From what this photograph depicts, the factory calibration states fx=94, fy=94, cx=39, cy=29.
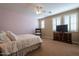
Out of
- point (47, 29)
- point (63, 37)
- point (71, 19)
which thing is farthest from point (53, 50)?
point (63, 37)

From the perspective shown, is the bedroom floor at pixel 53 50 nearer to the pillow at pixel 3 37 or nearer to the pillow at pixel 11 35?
the pillow at pixel 11 35

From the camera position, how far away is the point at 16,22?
8.14 ft

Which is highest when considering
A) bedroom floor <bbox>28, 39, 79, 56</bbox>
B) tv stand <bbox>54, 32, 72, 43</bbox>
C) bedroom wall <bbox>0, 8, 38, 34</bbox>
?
bedroom wall <bbox>0, 8, 38, 34</bbox>

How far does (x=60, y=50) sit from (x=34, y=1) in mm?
1468

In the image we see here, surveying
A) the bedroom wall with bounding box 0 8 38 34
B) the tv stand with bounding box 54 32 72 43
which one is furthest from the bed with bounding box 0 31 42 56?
the tv stand with bounding box 54 32 72 43

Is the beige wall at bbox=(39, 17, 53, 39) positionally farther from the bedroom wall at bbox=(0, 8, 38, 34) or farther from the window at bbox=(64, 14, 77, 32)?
the window at bbox=(64, 14, 77, 32)

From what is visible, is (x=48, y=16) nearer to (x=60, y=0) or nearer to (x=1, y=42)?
(x=60, y=0)

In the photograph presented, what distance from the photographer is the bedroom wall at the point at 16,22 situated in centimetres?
232

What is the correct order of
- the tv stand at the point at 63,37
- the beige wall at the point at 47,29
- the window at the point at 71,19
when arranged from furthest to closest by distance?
the tv stand at the point at 63,37, the window at the point at 71,19, the beige wall at the point at 47,29

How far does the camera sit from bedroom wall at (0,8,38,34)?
232cm

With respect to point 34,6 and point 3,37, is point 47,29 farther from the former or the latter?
point 3,37

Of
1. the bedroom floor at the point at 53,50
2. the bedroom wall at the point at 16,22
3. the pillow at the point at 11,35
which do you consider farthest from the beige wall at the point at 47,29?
the pillow at the point at 11,35

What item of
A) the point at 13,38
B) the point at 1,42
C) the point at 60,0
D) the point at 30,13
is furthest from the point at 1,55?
the point at 60,0

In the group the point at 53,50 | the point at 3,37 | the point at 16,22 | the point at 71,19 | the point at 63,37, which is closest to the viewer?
the point at 3,37
